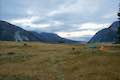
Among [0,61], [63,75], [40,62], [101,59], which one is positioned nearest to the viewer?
[63,75]

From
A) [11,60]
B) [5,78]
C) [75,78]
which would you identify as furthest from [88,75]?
[11,60]

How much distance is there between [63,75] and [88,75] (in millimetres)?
2778

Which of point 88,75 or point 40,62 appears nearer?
point 88,75

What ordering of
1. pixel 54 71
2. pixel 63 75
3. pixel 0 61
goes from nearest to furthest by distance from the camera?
pixel 63 75 → pixel 54 71 → pixel 0 61

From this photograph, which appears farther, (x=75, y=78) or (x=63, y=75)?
(x=63, y=75)

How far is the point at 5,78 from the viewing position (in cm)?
2736

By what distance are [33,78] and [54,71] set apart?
408cm

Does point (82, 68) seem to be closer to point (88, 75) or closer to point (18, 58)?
point (88, 75)

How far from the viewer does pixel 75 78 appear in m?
26.3

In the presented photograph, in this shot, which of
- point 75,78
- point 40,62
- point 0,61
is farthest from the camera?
point 0,61

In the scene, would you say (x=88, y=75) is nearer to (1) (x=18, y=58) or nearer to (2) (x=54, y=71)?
(2) (x=54, y=71)

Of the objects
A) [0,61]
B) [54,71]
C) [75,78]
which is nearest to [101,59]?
A: [54,71]

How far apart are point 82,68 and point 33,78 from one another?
21.8 ft

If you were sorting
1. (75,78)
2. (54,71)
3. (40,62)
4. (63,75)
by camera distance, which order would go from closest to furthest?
(75,78) < (63,75) < (54,71) < (40,62)
